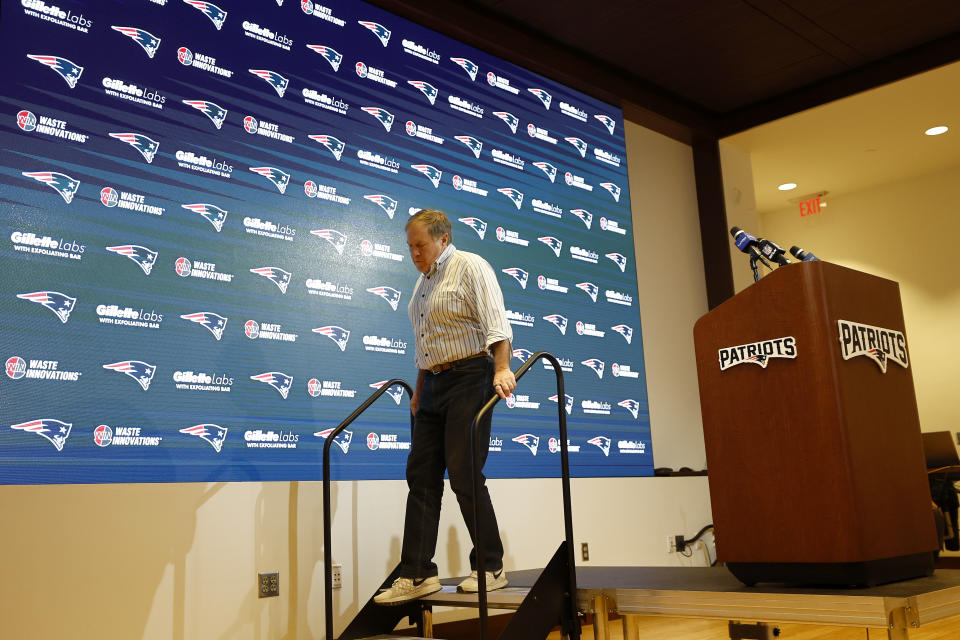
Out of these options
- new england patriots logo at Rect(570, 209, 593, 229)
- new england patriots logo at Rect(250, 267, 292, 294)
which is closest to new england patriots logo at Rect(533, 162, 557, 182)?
new england patriots logo at Rect(570, 209, 593, 229)

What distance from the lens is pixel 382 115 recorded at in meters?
4.64

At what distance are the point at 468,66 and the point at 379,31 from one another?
2.23ft

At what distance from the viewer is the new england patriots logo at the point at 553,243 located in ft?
17.7

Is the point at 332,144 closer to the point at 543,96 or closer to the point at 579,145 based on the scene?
the point at 543,96

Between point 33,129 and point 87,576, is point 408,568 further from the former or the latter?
point 33,129

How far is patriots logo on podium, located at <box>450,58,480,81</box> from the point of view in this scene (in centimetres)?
519

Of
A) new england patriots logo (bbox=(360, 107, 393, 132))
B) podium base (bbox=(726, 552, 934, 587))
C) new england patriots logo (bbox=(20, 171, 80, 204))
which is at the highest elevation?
new england patriots logo (bbox=(360, 107, 393, 132))

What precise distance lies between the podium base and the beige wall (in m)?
1.80

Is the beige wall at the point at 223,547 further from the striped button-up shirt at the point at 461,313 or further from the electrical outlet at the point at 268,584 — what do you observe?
the striped button-up shirt at the point at 461,313

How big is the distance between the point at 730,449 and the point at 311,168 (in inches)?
101

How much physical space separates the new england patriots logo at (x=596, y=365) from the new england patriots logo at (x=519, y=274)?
677 millimetres

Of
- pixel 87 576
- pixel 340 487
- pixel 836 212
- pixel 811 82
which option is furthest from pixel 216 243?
pixel 836 212

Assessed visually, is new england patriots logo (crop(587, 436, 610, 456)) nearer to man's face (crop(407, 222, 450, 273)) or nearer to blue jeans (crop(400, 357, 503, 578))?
blue jeans (crop(400, 357, 503, 578))

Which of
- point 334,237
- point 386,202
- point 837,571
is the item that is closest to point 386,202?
point 386,202
